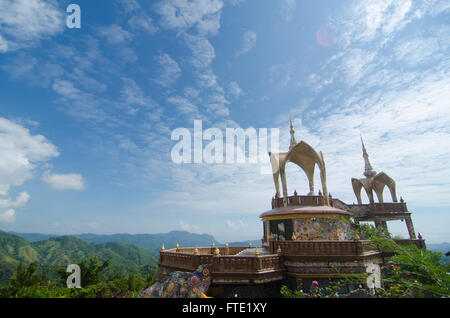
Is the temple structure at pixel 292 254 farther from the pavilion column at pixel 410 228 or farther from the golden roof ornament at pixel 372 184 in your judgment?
the golden roof ornament at pixel 372 184

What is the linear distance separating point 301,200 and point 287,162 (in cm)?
314

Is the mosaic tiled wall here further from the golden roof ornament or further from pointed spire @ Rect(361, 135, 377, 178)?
pointed spire @ Rect(361, 135, 377, 178)

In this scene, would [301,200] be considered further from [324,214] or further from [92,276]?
[92,276]

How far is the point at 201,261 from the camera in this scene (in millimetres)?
10227

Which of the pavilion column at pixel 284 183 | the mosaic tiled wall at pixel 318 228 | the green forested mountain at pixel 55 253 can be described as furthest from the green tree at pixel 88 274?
the green forested mountain at pixel 55 253

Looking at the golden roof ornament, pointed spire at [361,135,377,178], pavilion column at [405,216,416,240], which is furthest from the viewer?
pointed spire at [361,135,377,178]

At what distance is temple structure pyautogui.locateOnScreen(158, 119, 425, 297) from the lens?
31.8 feet

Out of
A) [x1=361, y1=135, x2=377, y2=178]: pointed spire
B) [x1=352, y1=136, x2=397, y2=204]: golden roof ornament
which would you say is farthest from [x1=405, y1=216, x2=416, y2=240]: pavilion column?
[x1=361, y1=135, x2=377, y2=178]: pointed spire

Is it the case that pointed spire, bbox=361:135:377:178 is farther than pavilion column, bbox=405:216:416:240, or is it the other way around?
pointed spire, bbox=361:135:377:178

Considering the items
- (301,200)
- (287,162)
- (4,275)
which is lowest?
(4,275)

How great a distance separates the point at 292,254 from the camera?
1043 centimetres

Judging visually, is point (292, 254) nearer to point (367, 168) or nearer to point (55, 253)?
point (367, 168)
